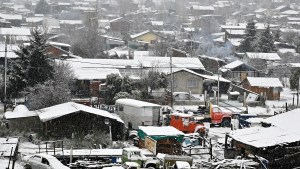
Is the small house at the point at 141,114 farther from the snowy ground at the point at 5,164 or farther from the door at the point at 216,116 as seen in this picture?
the snowy ground at the point at 5,164

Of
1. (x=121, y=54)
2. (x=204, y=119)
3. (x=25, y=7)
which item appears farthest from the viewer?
(x=25, y=7)

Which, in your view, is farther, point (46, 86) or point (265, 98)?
point (265, 98)

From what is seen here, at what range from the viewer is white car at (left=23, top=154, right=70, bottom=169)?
1441 centimetres

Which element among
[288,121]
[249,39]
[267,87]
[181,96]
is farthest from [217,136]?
[249,39]

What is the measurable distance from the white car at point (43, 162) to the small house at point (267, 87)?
23.6 meters

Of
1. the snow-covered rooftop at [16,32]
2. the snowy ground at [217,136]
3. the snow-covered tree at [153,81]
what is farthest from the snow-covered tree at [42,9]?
the snowy ground at [217,136]

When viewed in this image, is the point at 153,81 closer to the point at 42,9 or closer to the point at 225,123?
the point at 225,123

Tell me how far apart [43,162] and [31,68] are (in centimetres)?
1663

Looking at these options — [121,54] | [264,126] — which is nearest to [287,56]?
[121,54]

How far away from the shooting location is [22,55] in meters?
31.2

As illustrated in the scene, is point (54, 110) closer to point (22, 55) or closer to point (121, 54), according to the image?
point (22, 55)

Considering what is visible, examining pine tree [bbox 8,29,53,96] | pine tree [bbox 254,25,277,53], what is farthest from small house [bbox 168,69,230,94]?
pine tree [bbox 254,25,277,53]

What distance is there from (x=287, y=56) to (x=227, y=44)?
10.7 meters

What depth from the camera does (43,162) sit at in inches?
583
